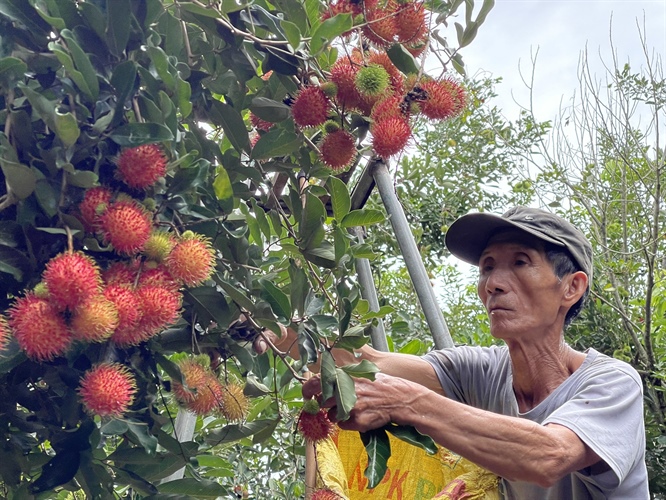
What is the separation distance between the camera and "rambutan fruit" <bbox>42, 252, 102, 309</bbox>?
0.85m

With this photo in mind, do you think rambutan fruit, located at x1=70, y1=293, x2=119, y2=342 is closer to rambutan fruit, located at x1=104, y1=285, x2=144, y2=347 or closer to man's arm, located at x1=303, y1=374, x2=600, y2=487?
rambutan fruit, located at x1=104, y1=285, x2=144, y2=347

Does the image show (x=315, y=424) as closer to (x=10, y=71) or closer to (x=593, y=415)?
(x=593, y=415)

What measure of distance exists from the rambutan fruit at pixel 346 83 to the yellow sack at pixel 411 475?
66 cm

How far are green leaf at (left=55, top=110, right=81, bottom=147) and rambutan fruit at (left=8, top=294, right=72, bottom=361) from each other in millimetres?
191

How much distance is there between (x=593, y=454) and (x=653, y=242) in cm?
195

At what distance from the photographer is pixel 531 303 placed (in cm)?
157

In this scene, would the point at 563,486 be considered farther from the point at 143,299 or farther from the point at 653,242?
the point at 653,242

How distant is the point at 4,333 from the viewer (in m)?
0.88

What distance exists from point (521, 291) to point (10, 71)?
1069 mm

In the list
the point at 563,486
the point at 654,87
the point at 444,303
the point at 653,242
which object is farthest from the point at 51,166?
the point at 444,303

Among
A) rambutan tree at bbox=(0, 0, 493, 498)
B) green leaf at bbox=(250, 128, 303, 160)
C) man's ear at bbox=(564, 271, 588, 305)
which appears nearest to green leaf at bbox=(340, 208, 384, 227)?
rambutan tree at bbox=(0, 0, 493, 498)

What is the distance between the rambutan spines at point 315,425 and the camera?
113 cm

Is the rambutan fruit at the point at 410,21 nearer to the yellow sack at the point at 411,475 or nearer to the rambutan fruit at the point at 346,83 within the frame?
the rambutan fruit at the point at 346,83

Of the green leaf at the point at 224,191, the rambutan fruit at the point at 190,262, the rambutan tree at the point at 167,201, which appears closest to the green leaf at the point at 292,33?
the rambutan tree at the point at 167,201
